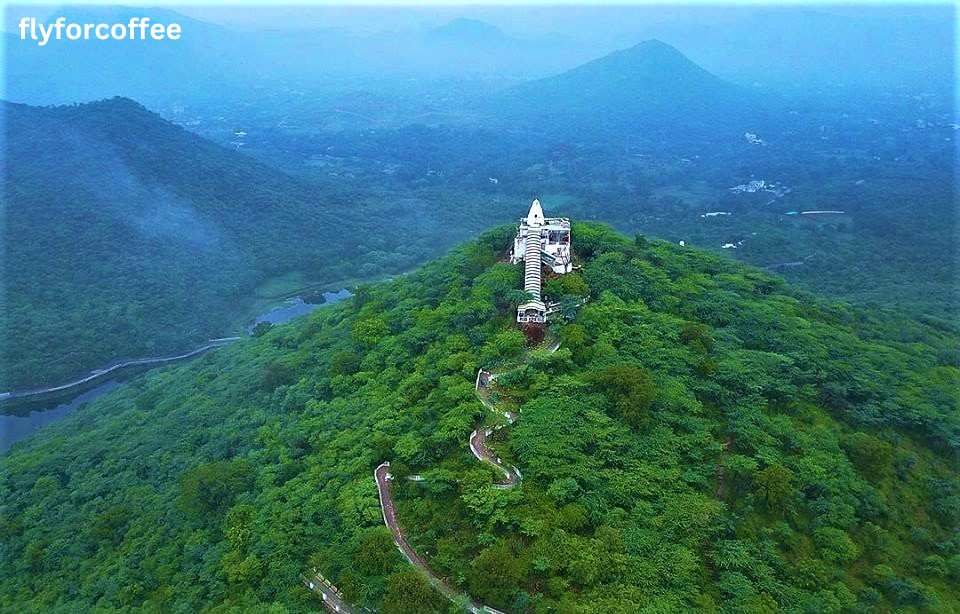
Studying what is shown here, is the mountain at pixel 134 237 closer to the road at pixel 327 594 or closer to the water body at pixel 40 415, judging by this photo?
the water body at pixel 40 415

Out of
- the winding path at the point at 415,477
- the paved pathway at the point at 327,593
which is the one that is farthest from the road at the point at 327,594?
the winding path at the point at 415,477

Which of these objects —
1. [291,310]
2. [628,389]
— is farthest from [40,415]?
[628,389]

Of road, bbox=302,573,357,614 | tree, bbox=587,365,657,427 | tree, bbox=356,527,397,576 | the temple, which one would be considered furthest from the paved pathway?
the temple

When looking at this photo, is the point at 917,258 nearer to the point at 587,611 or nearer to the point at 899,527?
the point at 899,527

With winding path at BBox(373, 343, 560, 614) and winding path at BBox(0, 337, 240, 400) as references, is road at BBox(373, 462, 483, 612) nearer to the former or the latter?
winding path at BBox(373, 343, 560, 614)

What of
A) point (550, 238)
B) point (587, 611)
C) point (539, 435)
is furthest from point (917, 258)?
point (587, 611)

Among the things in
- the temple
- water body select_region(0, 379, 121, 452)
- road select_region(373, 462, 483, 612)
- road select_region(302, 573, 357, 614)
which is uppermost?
the temple

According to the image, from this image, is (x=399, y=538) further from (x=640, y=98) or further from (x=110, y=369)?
(x=640, y=98)
